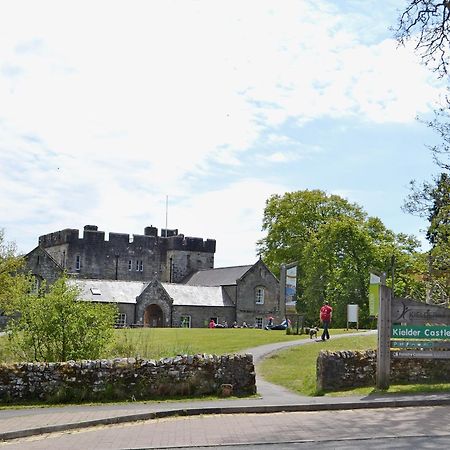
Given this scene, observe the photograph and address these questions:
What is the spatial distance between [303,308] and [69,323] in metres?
55.8

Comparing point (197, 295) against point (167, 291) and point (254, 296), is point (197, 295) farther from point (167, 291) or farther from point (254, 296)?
point (254, 296)

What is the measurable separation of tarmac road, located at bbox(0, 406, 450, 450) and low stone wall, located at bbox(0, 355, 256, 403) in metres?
2.56

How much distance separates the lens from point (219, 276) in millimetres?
76938

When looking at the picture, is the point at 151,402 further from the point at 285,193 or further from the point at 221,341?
the point at 285,193

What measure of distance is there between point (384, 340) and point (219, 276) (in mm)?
60651

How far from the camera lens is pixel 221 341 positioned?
1273 inches

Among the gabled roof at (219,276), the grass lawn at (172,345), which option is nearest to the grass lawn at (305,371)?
the grass lawn at (172,345)

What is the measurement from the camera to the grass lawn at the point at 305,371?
16.4m

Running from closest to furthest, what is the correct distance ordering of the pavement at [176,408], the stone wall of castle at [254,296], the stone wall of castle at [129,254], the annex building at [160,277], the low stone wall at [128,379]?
1. the pavement at [176,408]
2. the low stone wall at [128,379]
3. the annex building at [160,277]
4. the stone wall of castle at [254,296]
5. the stone wall of castle at [129,254]

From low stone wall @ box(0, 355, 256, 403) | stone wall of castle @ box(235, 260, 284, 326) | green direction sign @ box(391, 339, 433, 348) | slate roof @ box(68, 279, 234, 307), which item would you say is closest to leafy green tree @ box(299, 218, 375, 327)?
stone wall of castle @ box(235, 260, 284, 326)

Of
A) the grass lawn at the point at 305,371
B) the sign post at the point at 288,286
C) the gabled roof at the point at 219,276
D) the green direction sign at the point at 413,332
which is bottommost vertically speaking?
the grass lawn at the point at 305,371

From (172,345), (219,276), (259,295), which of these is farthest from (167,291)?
(172,345)

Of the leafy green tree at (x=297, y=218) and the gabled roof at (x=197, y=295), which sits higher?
the leafy green tree at (x=297, y=218)

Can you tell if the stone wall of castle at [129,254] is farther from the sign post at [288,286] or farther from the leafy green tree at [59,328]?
the leafy green tree at [59,328]
